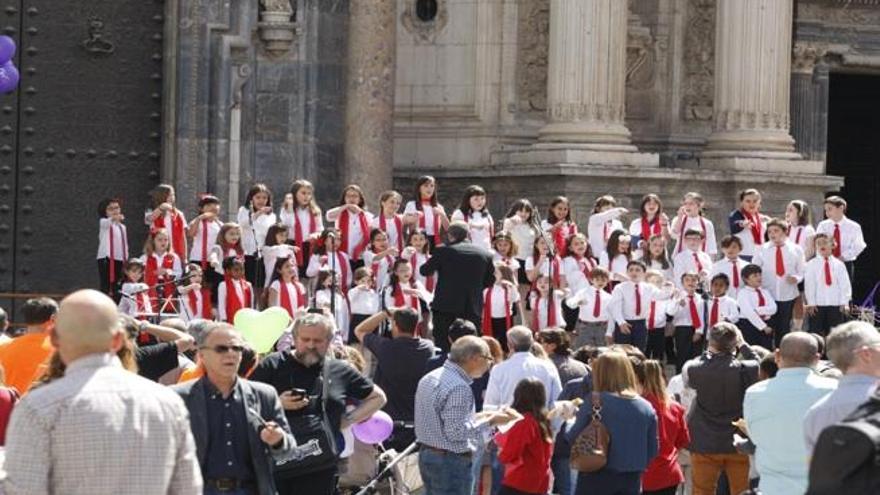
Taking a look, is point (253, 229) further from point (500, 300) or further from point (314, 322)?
point (314, 322)

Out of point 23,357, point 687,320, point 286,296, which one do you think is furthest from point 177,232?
point 23,357

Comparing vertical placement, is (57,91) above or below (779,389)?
above

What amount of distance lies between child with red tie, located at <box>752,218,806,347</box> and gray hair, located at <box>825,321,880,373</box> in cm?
1383

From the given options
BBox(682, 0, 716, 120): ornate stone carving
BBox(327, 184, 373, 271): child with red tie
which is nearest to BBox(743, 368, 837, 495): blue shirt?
BBox(327, 184, 373, 271): child with red tie

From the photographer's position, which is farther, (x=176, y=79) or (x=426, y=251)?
(x=176, y=79)

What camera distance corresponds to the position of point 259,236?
83.0ft

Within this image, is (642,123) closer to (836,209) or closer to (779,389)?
(836,209)

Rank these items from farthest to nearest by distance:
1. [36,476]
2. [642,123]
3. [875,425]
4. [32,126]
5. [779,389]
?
[642,123], [32,126], [779,389], [36,476], [875,425]

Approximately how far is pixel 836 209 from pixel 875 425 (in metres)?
17.6

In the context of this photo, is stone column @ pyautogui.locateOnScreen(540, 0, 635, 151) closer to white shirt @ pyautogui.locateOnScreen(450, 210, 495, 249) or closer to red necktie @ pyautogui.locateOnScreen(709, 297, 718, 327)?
white shirt @ pyautogui.locateOnScreen(450, 210, 495, 249)

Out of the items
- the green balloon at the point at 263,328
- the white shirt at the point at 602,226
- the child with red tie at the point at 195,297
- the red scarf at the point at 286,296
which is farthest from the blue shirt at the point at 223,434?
the white shirt at the point at 602,226

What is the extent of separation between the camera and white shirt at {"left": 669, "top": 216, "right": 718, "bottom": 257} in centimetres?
2642

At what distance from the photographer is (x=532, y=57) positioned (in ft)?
96.1

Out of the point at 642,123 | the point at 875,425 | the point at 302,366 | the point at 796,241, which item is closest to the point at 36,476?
the point at 875,425
